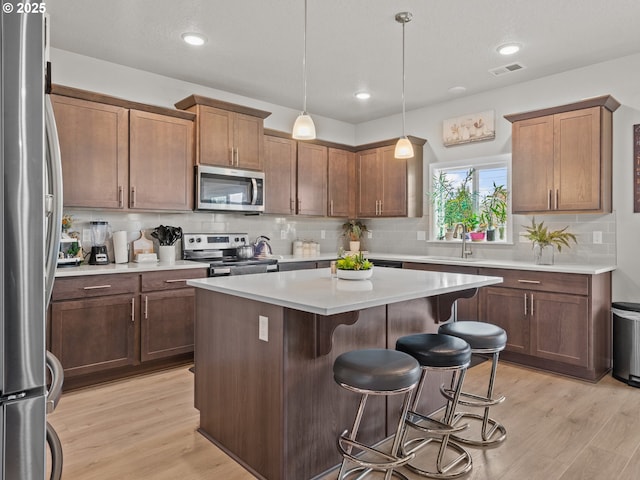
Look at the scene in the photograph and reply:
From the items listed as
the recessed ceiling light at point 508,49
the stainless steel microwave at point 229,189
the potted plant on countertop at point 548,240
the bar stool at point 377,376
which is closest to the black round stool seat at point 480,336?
the bar stool at point 377,376

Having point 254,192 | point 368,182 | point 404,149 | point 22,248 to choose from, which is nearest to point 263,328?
point 22,248

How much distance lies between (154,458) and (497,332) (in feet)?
6.43

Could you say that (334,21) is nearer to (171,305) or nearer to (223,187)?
(223,187)

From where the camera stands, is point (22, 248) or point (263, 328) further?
point (263, 328)

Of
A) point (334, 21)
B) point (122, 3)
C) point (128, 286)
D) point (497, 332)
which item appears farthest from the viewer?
point (128, 286)

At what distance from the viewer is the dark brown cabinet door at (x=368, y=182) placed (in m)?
5.43

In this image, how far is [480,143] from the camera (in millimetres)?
4738

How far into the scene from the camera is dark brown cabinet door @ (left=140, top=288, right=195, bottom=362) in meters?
3.51

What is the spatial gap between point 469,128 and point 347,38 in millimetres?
2035

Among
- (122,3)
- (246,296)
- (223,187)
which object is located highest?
(122,3)

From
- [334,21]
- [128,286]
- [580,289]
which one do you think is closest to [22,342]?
[128,286]

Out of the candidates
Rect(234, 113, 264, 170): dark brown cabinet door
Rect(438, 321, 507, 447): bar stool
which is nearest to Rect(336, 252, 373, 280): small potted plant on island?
Rect(438, 321, 507, 447): bar stool

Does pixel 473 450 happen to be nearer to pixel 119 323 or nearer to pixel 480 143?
pixel 119 323

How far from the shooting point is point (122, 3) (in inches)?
113
